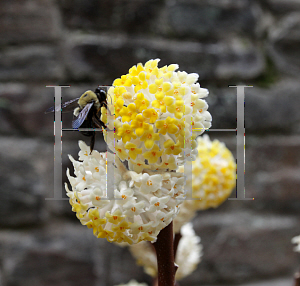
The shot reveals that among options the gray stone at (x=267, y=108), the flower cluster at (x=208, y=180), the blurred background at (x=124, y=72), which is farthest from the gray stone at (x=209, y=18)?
the flower cluster at (x=208, y=180)

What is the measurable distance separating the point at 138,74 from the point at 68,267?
66 cm

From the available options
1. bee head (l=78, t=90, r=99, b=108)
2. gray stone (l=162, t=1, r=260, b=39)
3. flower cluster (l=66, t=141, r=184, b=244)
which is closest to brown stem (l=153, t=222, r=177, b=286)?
flower cluster (l=66, t=141, r=184, b=244)

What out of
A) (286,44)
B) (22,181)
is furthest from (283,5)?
(22,181)

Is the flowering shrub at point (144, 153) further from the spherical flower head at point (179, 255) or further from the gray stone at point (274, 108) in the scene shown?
the gray stone at point (274, 108)

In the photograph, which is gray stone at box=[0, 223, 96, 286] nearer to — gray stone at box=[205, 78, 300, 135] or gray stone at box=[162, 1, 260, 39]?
gray stone at box=[205, 78, 300, 135]

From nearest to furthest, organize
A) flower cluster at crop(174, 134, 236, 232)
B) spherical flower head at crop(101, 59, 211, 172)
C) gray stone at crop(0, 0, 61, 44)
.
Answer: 1. spherical flower head at crop(101, 59, 211, 172)
2. flower cluster at crop(174, 134, 236, 232)
3. gray stone at crop(0, 0, 61, 44)

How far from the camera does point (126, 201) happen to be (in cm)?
19

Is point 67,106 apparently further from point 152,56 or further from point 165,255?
point 152,56

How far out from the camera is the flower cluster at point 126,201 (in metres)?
0.19

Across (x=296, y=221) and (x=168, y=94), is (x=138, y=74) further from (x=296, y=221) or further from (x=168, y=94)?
(x=296, y=221)

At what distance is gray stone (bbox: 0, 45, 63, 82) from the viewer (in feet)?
2.12

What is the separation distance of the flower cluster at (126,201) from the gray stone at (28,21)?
556 millimetres

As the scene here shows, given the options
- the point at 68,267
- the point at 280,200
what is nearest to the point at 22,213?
the point at 68,267

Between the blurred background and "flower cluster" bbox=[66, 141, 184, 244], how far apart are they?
0.47 m
